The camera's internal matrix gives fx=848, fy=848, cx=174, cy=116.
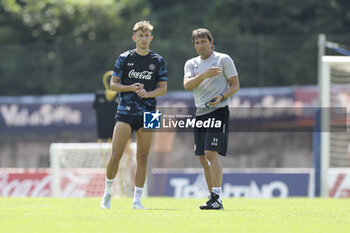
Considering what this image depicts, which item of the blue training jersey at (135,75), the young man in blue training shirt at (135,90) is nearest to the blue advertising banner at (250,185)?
the young man in blue training shirt at (135,90)

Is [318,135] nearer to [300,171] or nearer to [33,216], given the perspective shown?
[300,171]

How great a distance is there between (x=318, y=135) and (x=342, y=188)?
1.05 metres

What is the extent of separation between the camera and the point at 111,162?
344 inches

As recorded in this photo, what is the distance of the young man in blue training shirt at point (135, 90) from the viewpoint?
28.4ft

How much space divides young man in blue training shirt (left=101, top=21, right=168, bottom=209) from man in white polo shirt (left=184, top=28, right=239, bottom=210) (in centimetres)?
40

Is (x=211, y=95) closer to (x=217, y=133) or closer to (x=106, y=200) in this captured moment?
(x=217, y=133)

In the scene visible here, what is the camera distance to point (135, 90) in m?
8.57

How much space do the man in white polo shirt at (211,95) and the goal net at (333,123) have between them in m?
5.96

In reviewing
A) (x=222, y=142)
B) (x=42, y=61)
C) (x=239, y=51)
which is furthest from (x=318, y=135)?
(x=42, y=61)

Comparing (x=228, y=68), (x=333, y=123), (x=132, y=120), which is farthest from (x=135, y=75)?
(x=333, y=123)

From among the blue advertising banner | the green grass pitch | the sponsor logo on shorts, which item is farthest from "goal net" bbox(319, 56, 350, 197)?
the sponsor logo on shorts

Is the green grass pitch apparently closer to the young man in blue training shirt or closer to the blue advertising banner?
the young man in blue training shirt

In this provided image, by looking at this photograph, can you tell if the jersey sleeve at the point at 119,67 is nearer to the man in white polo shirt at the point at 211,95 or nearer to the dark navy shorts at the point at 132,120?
the dark navy shorts at the point at 132,120

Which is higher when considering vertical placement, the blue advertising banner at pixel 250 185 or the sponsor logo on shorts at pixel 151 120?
the sponsor logo on shorts at pixel 151 120
